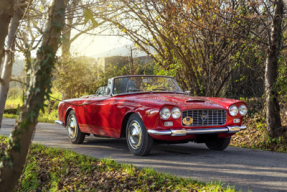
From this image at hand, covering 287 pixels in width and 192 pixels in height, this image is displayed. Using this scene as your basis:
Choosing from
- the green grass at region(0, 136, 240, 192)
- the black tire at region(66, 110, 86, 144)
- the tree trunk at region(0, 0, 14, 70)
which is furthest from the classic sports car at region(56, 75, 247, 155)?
the tree trunk at region(0, 0, 14, 70)

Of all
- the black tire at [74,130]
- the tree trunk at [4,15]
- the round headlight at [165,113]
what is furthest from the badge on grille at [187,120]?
the black tire at [74,130]

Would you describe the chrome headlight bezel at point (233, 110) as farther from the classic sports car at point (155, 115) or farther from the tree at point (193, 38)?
the tree at point (193, 38)

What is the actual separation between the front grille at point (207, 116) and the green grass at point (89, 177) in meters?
1.38

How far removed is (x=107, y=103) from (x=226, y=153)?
2656mm

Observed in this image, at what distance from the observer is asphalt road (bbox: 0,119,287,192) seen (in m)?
4.61

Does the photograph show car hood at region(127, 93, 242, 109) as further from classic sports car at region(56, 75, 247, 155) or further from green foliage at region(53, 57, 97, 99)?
green foliage at region(53, 57, 97, 99)

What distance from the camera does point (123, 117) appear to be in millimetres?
6430

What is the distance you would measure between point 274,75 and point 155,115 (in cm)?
527

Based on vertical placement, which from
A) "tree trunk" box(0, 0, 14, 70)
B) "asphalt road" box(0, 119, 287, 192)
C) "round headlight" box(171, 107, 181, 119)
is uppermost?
"tree trunk" box(0, 0, 14, 70)

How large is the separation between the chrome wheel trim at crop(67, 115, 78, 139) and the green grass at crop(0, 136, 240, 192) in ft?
3.01

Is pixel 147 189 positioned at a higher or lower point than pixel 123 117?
lower

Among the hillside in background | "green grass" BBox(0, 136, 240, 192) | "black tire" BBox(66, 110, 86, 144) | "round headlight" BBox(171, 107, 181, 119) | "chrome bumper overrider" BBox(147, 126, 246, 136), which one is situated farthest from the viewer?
the hillside in background

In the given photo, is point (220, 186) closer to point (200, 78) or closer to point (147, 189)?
point (147, 189)

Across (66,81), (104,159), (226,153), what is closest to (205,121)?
(226,153)
